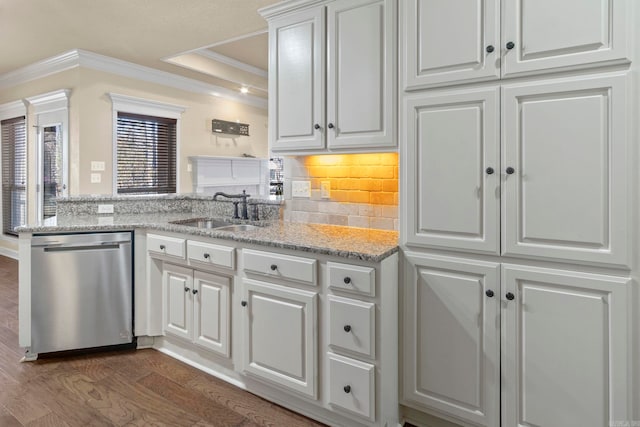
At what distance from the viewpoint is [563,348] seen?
5.16 ft

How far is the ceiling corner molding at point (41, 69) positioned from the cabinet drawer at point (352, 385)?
15.1 feet

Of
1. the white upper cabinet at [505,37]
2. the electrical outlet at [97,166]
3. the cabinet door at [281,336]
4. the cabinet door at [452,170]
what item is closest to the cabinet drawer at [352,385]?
the cabinet door at [281,336]

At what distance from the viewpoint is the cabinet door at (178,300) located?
255 cm

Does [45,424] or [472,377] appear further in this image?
[45,424]

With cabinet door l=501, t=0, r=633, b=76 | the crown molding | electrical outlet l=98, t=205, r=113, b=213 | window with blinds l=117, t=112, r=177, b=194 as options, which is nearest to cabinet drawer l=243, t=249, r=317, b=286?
cabinet door l=501, t=0, r=633, b=76

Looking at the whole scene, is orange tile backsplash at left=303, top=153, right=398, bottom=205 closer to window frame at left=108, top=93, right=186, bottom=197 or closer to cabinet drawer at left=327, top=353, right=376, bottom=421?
cabinet drawer at left=327, top=353, right=376, bottom=421

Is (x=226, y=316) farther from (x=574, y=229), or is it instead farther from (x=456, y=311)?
(x=574, y=229)

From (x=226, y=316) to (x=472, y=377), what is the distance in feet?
4.54

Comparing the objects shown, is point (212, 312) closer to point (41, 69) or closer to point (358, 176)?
point (358, 176)

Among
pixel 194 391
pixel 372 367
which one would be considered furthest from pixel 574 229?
pixel 194 391

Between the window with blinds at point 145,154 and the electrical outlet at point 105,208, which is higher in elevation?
the window with blinds at point 145,154

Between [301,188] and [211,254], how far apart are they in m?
0.80

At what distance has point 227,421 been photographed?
204 cm

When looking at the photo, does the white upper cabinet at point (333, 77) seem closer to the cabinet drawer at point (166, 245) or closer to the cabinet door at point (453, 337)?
the cabinet door at point (453, 337)
